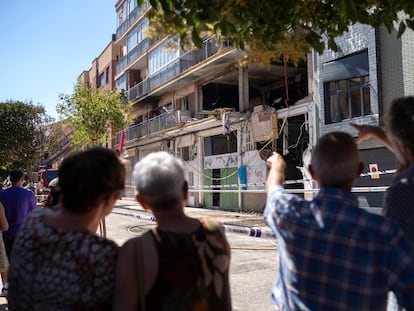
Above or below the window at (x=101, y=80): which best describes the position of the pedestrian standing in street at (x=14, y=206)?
below

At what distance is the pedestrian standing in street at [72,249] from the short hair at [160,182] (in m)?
0.14

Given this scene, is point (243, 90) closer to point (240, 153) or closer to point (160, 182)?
point (240, 153)

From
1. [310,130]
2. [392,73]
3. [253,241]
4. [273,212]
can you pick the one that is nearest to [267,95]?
[310,130]

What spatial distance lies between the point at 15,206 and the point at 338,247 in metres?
4.96

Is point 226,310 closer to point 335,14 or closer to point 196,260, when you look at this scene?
point 196,260

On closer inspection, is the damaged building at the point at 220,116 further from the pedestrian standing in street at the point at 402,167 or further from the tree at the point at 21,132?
the pedestrian standing in street at the point at 402,167

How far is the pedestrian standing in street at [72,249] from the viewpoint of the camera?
5.82 ft

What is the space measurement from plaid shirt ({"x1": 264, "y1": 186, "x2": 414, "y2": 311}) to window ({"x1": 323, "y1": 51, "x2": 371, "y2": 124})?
14477 millimetres

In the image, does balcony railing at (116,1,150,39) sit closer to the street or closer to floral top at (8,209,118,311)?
the street

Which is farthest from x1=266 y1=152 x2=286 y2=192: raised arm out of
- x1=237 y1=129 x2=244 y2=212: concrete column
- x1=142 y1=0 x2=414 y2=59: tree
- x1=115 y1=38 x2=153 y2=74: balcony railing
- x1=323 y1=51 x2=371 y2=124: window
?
x1=115 y1=38 x2=153 y2=74: balcony railing

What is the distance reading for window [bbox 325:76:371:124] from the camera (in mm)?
15445

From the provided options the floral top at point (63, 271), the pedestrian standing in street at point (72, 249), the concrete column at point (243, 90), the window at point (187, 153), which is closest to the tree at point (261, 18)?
the pedestrian standing in street at point (72, 249)

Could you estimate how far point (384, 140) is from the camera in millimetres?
2564

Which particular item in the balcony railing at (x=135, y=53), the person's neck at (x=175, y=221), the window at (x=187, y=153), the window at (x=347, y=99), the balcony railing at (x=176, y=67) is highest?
the balcony railing at (x=135, y=53)
